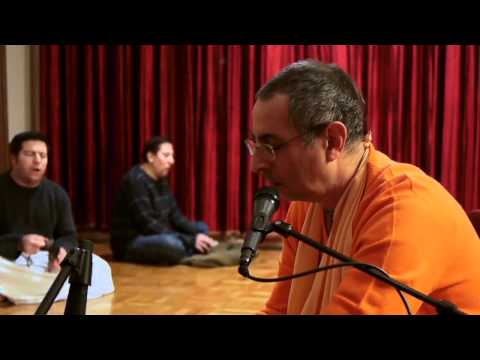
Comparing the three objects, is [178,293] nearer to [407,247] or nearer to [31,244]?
[31,244]

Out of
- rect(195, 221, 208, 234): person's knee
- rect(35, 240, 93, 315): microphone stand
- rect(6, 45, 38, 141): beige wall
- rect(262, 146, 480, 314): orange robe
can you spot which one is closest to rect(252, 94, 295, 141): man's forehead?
rect(262, 146, 480, 314): orange robe

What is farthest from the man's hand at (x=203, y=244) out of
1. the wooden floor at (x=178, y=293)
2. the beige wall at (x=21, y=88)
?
the beige wall at (x=21, y=88)

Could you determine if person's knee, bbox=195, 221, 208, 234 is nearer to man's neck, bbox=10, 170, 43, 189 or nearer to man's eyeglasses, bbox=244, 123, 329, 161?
man's neck, bbox=10, 170, 43, 189

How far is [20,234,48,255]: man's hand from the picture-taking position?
3.75m

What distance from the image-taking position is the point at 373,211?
1.21m

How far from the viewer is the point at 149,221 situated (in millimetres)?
5109

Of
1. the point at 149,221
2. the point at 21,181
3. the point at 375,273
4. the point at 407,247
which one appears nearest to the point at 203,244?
the point at 149,221

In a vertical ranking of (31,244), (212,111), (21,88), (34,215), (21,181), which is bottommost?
(31,244)

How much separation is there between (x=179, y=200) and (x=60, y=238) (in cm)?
228

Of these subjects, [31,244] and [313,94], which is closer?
[313,94]

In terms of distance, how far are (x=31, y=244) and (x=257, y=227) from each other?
3.03 meters

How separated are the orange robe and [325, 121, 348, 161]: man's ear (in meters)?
0.09

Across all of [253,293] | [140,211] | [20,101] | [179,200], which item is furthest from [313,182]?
[20,101]
